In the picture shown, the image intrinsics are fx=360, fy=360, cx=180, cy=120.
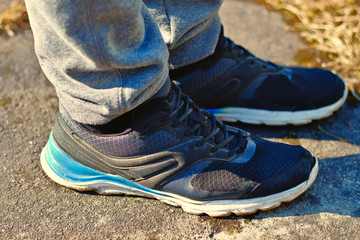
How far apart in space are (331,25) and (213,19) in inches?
45.2

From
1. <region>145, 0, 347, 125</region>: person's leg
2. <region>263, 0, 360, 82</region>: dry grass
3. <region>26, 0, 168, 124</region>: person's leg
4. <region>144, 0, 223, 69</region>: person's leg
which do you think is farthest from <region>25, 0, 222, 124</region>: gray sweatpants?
<region>263, 0, 360, 82</region>: dry grass

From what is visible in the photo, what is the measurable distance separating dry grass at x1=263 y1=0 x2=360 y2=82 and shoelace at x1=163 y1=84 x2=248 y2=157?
3.41ft

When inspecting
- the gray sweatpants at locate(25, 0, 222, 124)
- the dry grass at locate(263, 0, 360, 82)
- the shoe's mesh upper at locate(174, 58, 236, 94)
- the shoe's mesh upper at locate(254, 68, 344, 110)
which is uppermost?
the gray sweatpants at locate(25, 0, 222, 124)

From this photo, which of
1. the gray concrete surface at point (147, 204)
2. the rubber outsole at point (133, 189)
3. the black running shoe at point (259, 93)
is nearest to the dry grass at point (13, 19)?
the gray concrete surface at point (147, 204)

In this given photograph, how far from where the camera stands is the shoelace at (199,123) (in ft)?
3.80

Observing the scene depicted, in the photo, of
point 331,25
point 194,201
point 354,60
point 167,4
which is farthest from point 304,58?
point 194,201

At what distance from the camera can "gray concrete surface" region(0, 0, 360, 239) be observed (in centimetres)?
117

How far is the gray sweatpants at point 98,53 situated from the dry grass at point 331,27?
130cm

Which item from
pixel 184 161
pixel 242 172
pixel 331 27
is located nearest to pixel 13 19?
pixel 184 161

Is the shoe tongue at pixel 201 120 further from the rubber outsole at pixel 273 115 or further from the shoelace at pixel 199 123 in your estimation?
the rubber outsole at pixel 273 115

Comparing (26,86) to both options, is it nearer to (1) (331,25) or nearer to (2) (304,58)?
(2) (304,58)

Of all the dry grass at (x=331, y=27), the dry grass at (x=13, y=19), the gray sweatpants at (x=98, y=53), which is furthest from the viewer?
the dry grass at (x=13, y=19)

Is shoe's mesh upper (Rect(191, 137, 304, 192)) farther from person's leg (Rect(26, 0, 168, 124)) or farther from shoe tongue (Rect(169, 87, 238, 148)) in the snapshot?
person's leg (Rect(26, 0, 168, 124))

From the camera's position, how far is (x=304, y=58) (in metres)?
2.07
